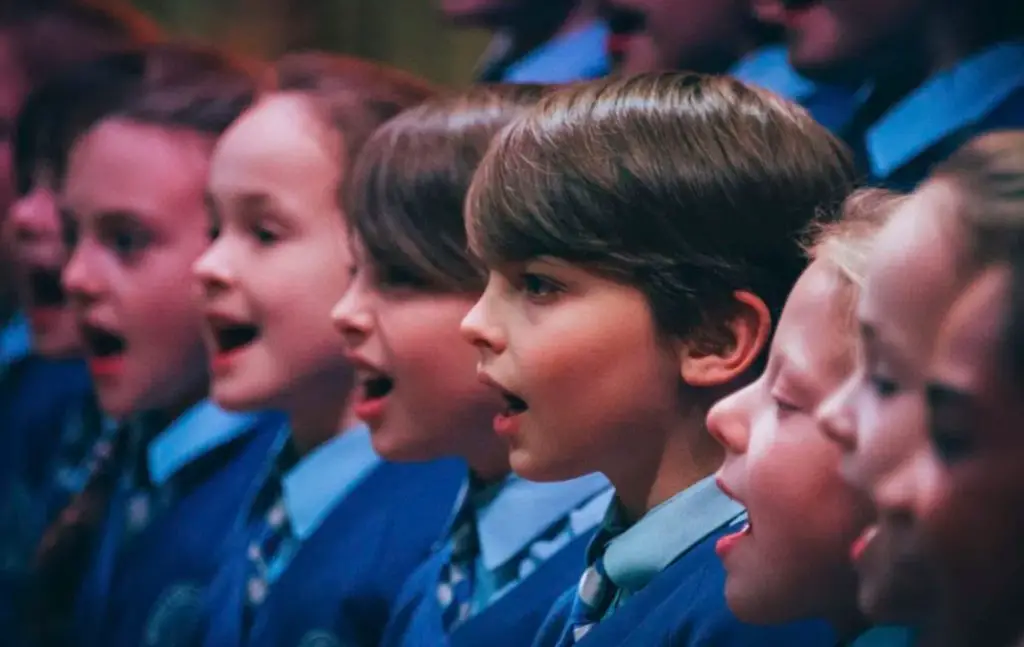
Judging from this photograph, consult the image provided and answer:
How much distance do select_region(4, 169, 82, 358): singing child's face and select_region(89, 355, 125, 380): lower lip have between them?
24 centimetres

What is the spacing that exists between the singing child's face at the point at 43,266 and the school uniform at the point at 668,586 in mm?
1056

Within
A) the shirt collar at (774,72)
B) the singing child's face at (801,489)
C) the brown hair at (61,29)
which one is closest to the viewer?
the singing child's face at (801,489)

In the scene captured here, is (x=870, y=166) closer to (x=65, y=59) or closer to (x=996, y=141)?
(x=996, y=141)

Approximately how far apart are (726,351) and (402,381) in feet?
1.03

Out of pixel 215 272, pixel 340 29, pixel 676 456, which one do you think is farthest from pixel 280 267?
pixel 340 29

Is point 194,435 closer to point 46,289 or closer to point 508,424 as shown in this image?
Result: point 46,289

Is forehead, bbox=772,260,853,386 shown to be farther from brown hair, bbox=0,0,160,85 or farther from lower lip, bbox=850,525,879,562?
brown hair, bbox=0,0,160,85

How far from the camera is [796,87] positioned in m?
1.27

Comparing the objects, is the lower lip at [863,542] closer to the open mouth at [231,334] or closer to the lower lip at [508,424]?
the lower lip at [508,424]

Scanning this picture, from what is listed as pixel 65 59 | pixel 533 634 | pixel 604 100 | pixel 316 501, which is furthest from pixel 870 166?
pixel 65 59

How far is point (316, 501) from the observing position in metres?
1.32

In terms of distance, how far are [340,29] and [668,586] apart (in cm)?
161

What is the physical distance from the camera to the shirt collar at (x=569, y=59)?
1593mm

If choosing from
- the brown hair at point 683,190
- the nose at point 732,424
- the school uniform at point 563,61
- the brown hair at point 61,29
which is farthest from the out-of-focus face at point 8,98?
the nose at point 732,424
